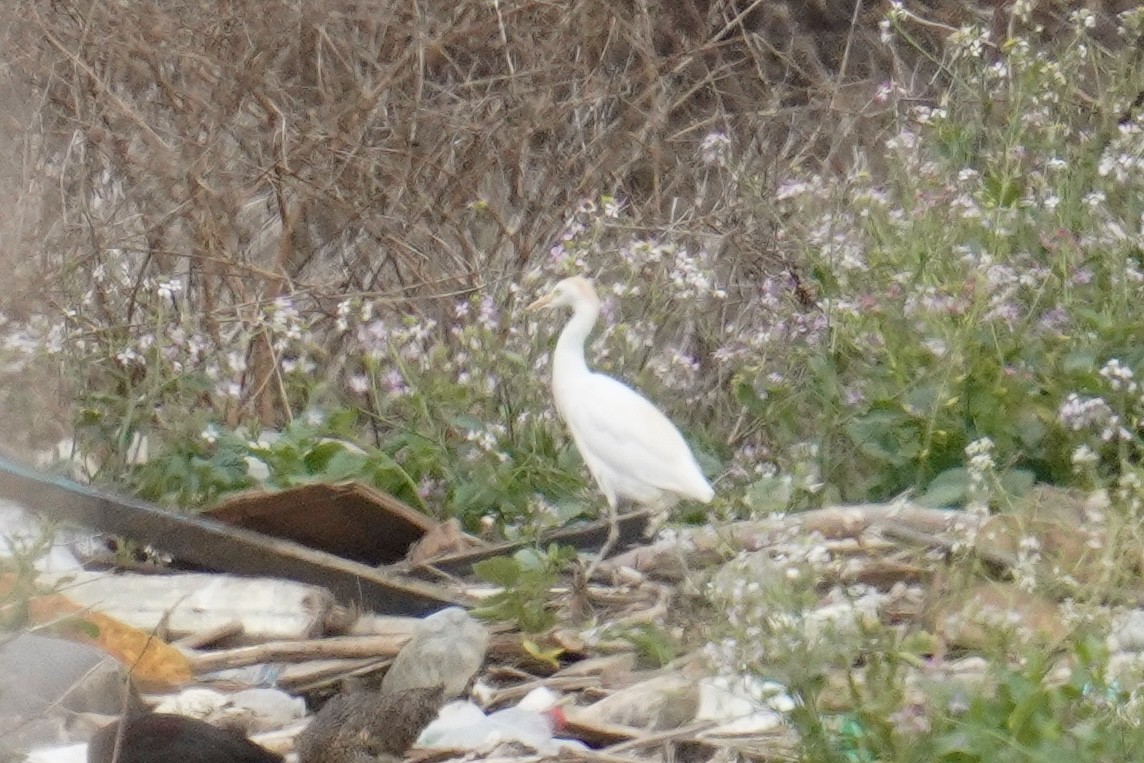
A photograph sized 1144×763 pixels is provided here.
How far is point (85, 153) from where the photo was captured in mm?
6410

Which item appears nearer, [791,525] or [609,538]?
[791,525]

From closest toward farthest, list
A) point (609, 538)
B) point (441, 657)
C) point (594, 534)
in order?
1. point (441, 657)
2. point (609, 538)
3. point (594, 534)

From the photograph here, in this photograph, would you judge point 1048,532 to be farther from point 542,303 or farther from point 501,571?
point 542,303

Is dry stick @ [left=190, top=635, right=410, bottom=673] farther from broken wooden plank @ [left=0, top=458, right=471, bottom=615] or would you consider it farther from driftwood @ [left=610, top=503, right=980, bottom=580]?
driftwood @ [left=610, top=503, right=980, bottom=580]

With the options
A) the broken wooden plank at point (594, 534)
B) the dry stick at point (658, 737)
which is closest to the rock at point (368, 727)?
the dry stick at point (658, 737)

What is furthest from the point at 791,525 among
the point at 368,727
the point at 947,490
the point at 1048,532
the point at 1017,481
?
the point at 368,727

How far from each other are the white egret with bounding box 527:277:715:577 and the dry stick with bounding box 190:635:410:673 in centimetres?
68

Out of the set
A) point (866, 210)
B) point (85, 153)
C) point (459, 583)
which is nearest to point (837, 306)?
point (866, 210)

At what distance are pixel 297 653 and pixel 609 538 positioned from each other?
1.08 metres

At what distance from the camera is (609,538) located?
4.86 meters

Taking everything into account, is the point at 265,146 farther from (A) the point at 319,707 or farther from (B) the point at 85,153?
(A) the point at 319,707

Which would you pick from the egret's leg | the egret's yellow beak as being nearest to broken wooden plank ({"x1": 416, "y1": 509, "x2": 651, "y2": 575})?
the egret's leg

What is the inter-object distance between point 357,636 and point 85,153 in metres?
2.83

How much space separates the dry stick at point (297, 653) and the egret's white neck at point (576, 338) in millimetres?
1314
